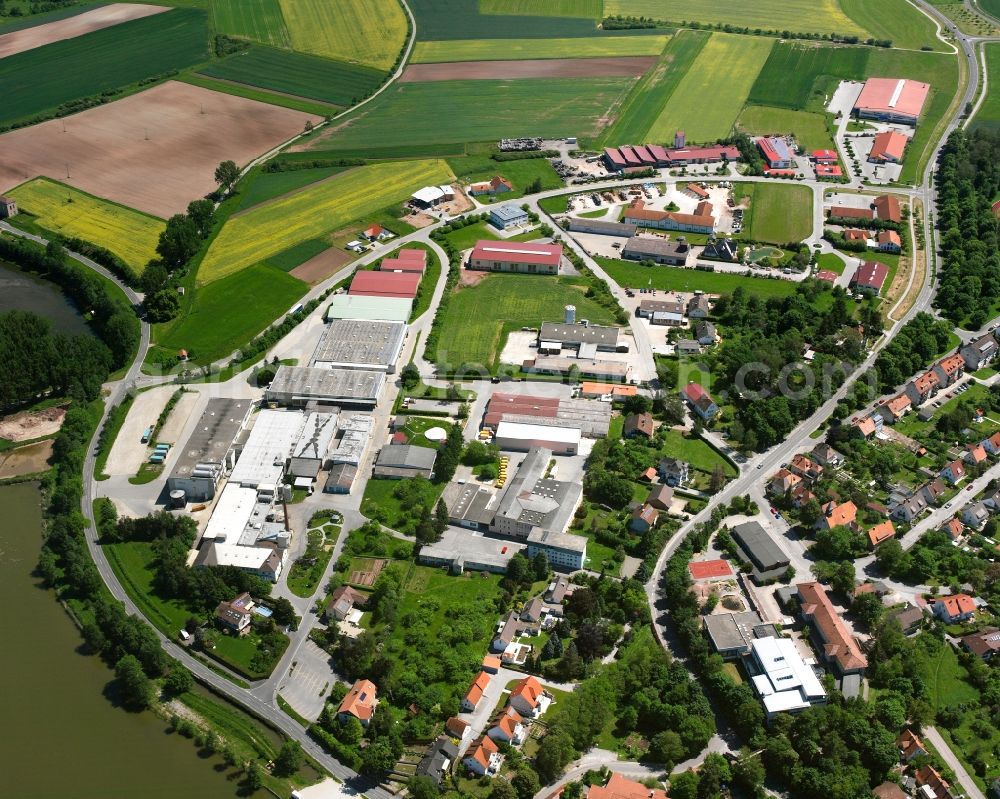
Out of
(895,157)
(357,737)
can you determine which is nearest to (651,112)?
(895,157)

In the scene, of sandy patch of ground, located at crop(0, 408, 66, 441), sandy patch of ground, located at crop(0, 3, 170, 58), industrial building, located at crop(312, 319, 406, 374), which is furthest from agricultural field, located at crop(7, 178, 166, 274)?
sandy patch of ground, located at crop(0, 3, 170, 58)

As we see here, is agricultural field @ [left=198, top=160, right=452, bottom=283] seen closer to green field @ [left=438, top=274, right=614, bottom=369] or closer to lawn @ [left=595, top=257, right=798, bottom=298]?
green field @ [left=438, top=274, right=614, bottom=369]

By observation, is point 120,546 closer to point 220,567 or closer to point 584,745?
point 220,567

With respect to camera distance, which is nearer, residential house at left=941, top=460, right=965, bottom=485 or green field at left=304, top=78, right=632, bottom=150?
residential house at left=941, top=460, right=965, bottom=485

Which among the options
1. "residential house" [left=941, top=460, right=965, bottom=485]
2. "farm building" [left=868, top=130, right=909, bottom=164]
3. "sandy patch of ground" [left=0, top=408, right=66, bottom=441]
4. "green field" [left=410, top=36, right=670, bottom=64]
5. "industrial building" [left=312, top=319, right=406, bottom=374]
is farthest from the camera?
"green field" [left=410, top=36, right=670, bottom=64]

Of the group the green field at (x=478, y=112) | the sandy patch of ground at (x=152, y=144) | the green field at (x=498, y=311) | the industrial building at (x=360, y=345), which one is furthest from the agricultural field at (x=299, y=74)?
the industrial building at (x=360, y=345)

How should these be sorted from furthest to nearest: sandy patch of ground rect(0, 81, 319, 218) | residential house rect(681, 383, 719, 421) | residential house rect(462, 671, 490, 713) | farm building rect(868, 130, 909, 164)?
1. farm building rect(868, 130, 909, 164)
2. sandy patch of ground rect(0, 81, 319, 218)
3. residential house rect(681, 383, 719, 421)
4. residential house rect(462, 671, 490, 713)
